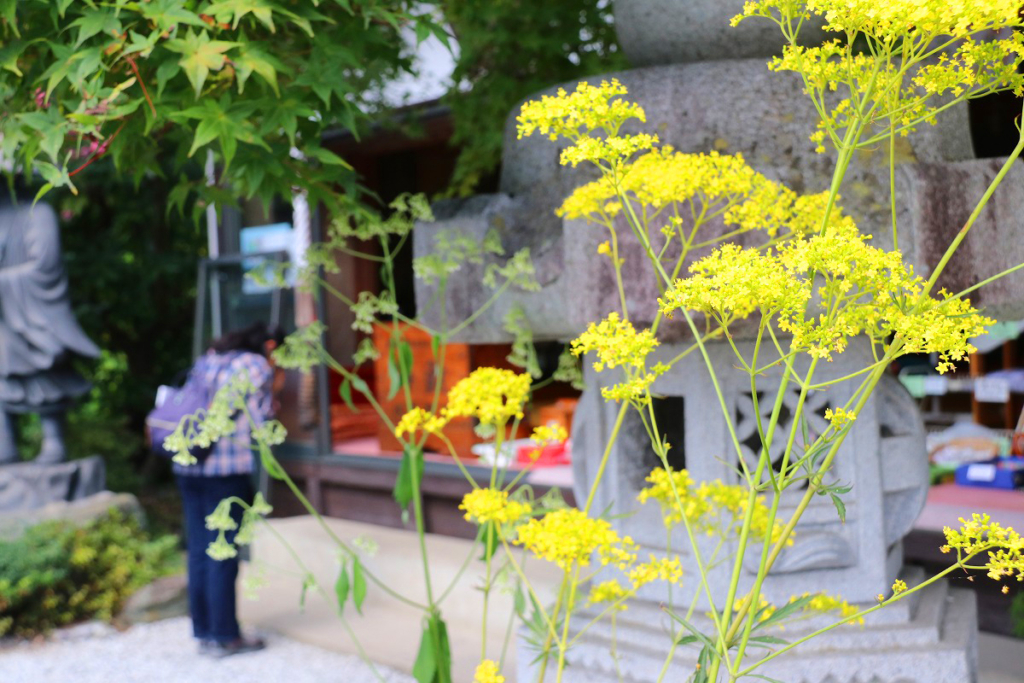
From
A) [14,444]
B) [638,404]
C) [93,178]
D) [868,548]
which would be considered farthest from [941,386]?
[93,178]

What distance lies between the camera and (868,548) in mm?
2559

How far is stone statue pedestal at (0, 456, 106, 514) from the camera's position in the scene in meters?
6.20

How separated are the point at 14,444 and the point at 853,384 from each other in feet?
19.0

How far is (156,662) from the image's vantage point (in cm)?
478

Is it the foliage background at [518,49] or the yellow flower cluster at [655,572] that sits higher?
the foliage background at [518,49]

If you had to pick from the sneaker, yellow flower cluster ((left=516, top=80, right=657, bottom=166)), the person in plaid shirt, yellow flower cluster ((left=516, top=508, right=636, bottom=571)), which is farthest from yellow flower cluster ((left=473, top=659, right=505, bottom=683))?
the sneaker

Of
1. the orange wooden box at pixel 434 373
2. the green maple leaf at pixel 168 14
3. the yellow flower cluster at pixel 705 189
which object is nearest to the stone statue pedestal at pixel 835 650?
the yellow flower cluster at pixel 705 189

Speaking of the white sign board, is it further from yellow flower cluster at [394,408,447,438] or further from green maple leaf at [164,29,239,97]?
green maple leaf at [164,29,239,97]

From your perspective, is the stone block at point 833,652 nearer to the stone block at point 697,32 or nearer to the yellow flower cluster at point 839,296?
the yellow flower cluster at point 839,296

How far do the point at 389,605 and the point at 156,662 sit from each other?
1.13m

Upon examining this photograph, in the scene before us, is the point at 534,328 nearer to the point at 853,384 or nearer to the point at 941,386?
the point at 853,384

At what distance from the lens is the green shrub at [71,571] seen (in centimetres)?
524

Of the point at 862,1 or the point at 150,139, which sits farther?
the point at 150,139

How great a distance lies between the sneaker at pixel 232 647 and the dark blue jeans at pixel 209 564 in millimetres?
24
